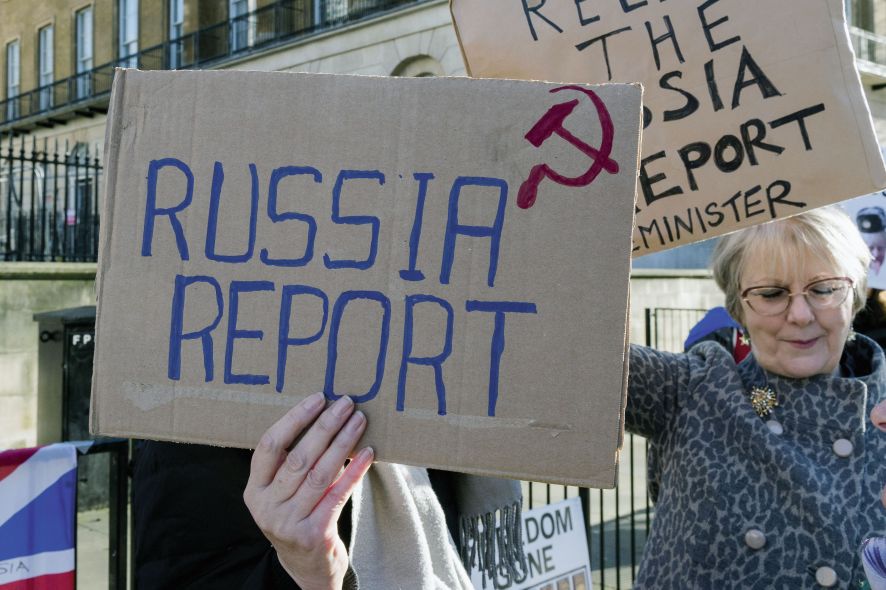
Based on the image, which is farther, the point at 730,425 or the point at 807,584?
the point at 730,425

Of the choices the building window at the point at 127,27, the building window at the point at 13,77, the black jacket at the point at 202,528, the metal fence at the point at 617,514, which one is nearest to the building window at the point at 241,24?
the building window at the point at 127,27

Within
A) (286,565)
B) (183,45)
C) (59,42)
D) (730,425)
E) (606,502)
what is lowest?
(606,502)

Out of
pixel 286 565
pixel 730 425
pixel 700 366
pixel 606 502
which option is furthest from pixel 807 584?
pixel 606 502

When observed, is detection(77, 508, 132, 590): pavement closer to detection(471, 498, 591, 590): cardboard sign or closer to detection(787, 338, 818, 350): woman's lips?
detection(471, 498, 591, 590): cardboard sign

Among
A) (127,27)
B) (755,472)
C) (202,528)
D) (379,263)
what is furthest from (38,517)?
(127,27)

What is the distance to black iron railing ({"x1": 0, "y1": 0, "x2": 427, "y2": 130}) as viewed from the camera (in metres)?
16.8

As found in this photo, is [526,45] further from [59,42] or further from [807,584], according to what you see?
[59,42]

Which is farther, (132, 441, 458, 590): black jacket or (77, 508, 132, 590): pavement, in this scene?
(77, 508, 132, 590): pavement

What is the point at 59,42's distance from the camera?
26.8 metres

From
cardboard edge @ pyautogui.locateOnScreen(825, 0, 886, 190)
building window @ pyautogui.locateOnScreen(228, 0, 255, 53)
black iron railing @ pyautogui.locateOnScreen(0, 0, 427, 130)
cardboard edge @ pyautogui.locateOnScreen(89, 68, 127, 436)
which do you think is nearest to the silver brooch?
cardboard edge @ pyautogui.locateOnScreen(825, 0, 886, 190)

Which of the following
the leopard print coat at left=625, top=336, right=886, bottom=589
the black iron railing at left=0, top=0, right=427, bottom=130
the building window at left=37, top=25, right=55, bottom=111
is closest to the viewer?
the leopard print coat at left=625, top=336, right=886, bottom=589

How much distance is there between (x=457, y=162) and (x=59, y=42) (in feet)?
96.1

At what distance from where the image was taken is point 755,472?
1926mm

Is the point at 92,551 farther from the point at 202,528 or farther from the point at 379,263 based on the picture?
the point at 379,263
